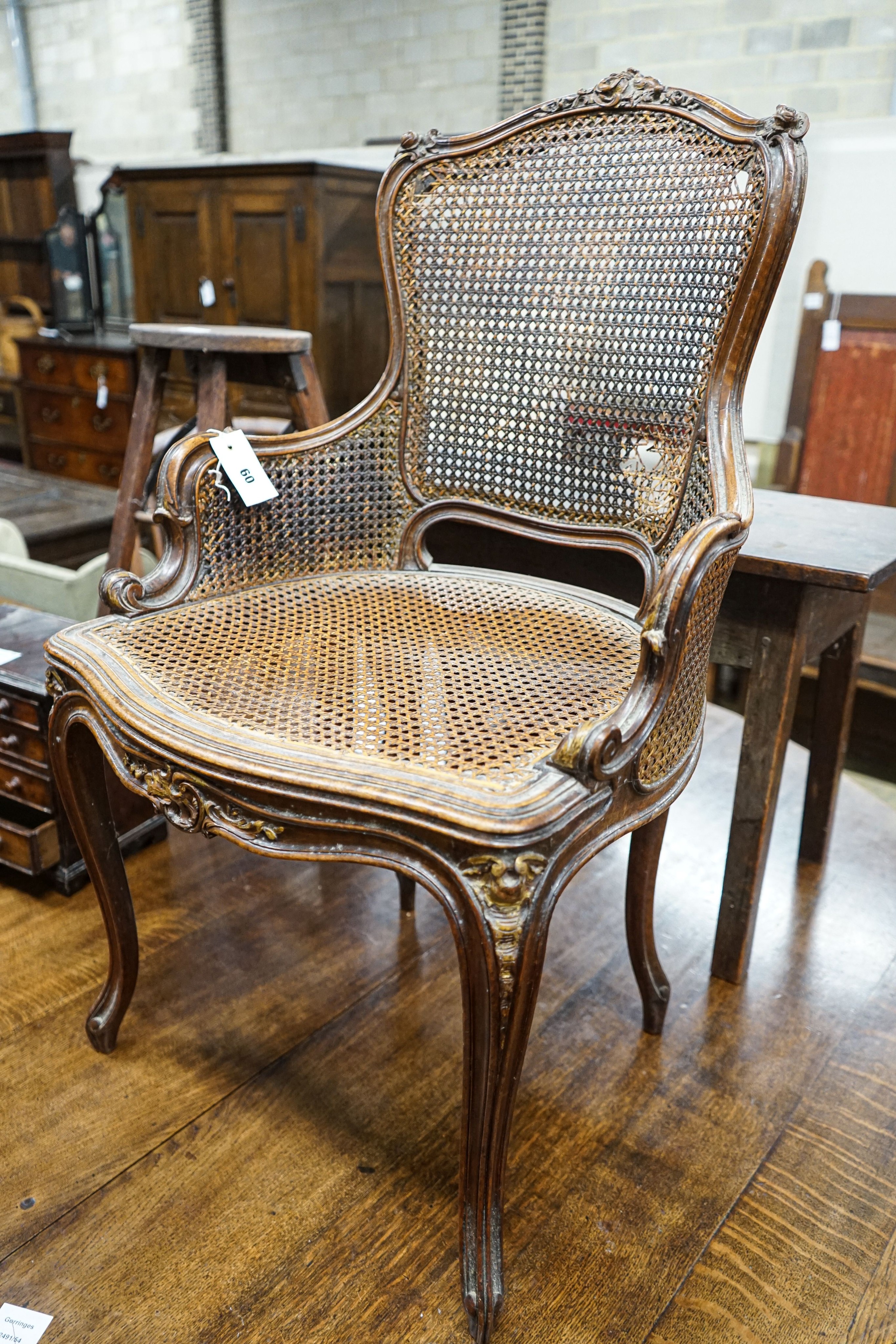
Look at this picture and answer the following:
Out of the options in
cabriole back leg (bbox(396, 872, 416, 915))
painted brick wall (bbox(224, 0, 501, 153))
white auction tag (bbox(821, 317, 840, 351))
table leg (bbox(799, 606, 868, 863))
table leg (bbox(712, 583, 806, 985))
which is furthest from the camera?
Result: painted brick wall (bbox(224, 0, 501, 153))

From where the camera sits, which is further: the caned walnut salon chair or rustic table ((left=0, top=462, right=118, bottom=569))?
rustic table ((left=0, top=462, right=118, bottom=569))

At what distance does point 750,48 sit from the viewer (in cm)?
398

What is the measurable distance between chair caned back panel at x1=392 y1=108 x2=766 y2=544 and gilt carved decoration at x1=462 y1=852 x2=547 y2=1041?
1.81 feet

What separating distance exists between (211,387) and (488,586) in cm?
73

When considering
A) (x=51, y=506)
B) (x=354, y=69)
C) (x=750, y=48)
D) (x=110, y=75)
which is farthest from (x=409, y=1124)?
(x=110, y=75)

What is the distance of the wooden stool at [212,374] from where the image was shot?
1709 mm

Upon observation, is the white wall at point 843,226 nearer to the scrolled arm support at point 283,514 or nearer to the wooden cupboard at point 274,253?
the wooden cupboard at point 274,253

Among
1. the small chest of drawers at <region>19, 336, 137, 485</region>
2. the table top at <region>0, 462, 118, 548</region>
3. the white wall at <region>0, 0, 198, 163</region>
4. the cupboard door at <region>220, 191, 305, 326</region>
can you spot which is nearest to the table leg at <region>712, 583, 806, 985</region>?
the table top at <region>0, 462, 118, 548</region>

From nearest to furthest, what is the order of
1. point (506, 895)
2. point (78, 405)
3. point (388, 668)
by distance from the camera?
point (506, 895)
point (388, 668)
point (78, 405)

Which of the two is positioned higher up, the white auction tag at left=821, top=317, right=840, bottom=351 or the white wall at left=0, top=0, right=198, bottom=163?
the white wall at left=0, top=0, right=198, bottom=163

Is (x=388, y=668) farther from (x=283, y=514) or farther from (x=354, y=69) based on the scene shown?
(x=354, y=69)

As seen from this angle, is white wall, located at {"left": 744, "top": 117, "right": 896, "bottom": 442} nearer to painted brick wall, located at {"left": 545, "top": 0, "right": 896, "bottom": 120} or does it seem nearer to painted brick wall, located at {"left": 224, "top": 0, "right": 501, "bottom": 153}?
painted brick wall, located at {"left": 545, "top": 0, "right": 896, "bottom": 120}

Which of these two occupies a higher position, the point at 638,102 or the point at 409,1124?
the point at 638,102

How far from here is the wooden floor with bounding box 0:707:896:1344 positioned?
996 mm
